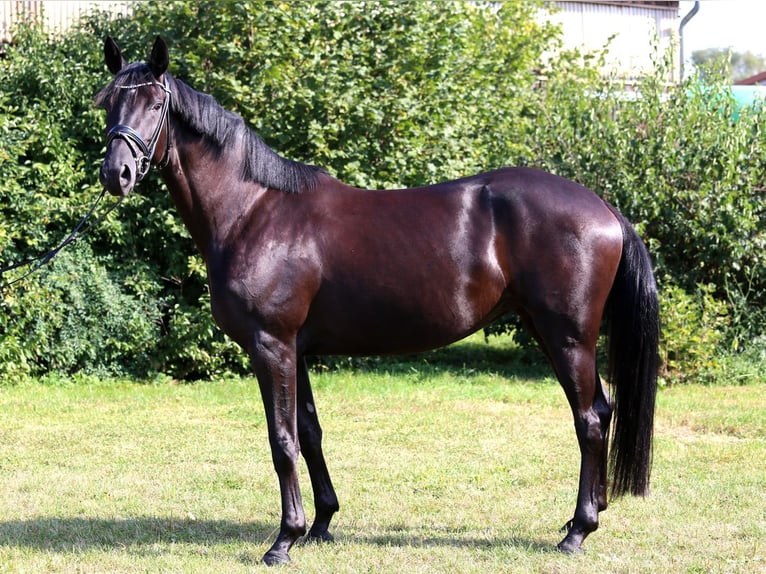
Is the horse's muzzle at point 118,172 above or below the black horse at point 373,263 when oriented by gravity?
above

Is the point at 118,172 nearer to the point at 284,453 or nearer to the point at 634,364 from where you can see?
the point at 284,453

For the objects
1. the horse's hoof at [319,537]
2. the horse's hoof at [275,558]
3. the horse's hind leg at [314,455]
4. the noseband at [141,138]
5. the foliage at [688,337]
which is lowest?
the foliage at [688,337]

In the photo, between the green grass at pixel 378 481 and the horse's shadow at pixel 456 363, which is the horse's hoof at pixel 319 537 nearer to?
the green grass at pixel 378 481

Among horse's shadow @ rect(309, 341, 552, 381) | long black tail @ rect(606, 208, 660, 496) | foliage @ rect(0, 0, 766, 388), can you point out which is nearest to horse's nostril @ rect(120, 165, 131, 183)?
long black tail @ rect(606, 208, 660, 496)

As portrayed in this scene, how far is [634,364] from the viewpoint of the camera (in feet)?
14.9

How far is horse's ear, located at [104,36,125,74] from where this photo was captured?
13.8 feet

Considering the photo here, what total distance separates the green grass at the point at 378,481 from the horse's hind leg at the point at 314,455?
5.3 inches

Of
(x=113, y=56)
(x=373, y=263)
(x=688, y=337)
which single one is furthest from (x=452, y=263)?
(x=688, y=337)

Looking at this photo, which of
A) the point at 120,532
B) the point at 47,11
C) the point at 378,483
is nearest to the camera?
the point at 120,532

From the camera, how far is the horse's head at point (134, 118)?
404cm

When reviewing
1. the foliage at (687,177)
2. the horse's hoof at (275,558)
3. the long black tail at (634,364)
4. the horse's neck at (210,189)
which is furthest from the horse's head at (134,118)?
the foliage at (687,177)

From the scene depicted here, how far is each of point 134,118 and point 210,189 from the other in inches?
20.6

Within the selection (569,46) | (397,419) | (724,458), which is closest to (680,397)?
(724,458)

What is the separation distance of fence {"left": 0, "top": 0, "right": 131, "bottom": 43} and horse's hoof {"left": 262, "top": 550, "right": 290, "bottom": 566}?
27.1 feet
